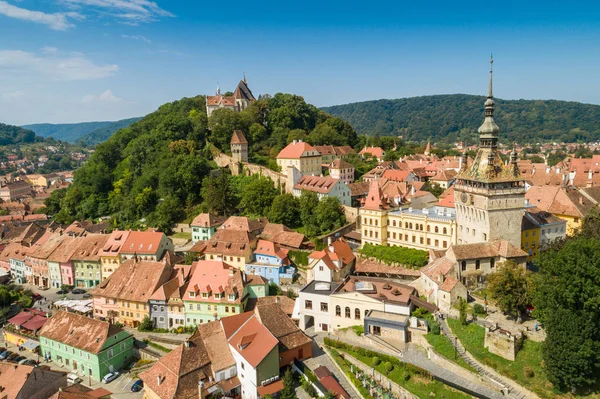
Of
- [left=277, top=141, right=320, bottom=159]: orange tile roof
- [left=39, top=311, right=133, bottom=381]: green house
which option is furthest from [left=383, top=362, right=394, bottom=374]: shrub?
[left=277, top=141, right=320, bottom=159]: orange tile roof

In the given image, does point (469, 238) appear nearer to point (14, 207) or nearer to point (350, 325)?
point (350, 325)

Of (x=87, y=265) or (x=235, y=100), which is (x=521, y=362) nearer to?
(x=87, y=265)

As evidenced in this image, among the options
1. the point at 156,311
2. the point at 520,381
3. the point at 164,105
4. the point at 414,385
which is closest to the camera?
the point at 520,381

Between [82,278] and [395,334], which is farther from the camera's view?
[82,278]

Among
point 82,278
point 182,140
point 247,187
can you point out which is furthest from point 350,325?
point 182,140

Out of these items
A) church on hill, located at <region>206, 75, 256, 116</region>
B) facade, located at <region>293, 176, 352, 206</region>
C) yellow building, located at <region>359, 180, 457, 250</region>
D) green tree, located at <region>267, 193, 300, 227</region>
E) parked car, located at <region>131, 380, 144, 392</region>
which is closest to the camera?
parked car, located at <region>131, 380, 144, 392</region>

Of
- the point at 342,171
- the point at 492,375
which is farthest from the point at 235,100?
the point at 492,375

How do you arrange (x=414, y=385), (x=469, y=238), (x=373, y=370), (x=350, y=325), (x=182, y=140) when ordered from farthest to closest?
(x=182, y=140) → (x=469, y=238) → (x=350, y=325) → (x=373, y=370) → (x=414, y=385)

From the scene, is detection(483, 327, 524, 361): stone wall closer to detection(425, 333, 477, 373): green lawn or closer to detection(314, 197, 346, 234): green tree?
detection(425, 333, 477, 373): green lawn
